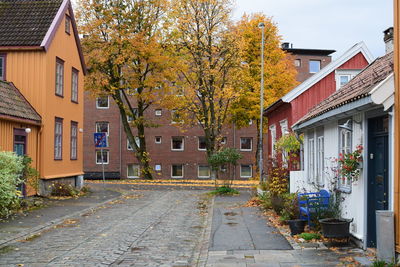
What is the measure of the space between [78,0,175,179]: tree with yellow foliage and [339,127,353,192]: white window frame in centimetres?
2237

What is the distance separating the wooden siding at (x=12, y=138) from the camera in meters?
17.3

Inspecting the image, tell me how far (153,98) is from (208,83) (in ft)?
12.8

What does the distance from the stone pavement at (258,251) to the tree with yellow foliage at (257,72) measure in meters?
Answer: 24.1

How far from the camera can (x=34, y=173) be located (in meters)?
18.2

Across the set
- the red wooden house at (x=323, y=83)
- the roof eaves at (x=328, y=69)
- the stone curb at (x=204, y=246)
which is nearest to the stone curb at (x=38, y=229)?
the stone curb at (x=204, y=246)

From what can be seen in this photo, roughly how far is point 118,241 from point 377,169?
5.54 m

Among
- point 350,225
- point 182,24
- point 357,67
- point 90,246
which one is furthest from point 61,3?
point 350,225

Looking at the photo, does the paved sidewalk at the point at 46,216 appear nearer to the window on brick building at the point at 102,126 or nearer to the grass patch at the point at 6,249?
the grass patch at the point at 6,249

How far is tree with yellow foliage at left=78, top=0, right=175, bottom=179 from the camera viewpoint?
3212cm

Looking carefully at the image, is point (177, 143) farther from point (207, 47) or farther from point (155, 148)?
point (207, 47)

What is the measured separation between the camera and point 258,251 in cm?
971

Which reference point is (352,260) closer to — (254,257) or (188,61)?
(254,257)

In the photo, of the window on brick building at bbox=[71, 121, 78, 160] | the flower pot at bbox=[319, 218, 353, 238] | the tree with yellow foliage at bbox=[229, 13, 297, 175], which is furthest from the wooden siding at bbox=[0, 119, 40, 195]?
the tree with yellow foliage at bbox=[229, 13, 297, 175]

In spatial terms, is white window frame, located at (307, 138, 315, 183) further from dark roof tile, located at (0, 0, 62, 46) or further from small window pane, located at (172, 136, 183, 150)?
small window pane, located at (172, 136, 183, 150)
